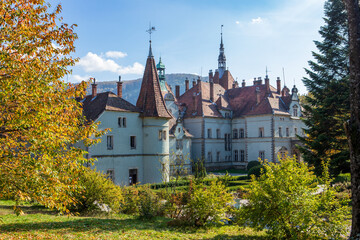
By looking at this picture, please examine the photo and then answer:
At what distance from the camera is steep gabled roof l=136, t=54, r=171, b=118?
32.7 metres

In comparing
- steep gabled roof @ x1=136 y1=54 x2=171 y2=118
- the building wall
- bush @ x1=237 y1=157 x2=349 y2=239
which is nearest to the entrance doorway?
the building wall

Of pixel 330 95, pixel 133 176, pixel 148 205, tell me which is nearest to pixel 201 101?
pixel 133 176

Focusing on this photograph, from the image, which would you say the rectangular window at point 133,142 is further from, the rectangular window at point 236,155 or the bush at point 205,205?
the rectangular window at point 236,155

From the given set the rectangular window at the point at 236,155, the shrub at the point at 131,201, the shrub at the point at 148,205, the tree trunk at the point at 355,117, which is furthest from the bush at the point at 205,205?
the rectangular window at the point at 236,155

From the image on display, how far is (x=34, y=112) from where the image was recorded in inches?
332

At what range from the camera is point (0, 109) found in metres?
8.60

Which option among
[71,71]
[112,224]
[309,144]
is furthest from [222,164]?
[71,71]

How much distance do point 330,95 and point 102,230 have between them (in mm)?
21596

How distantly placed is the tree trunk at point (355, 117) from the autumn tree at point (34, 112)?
7601 millimetres

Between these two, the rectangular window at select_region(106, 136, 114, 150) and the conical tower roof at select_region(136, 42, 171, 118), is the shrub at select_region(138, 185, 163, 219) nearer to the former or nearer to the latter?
the rectangular window at select_region(106, 136, 114, 150)

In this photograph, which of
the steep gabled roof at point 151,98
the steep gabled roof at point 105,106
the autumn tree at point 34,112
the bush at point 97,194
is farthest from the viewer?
the steep gabled roof at point 151,98

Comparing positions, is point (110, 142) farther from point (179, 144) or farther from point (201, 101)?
point (201, 101)

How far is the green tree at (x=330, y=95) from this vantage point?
25609mm

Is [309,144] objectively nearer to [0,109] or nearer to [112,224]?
[112,224]
